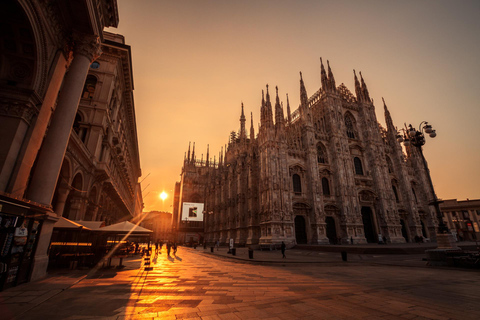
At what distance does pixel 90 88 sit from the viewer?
17938mm

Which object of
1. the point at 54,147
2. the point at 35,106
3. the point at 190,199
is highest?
the point at 190,199

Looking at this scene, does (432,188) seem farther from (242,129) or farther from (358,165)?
(242,129)

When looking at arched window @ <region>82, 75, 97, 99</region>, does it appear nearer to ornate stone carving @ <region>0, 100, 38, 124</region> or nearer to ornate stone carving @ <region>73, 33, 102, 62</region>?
ornate stone carving @ <region>73, 33, 102, 62</region>

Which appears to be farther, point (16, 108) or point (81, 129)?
point (81, 129)

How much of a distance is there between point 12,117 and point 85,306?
7.55 meters

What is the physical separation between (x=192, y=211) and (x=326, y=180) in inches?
1450

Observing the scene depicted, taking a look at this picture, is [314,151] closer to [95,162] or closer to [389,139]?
[389,139]

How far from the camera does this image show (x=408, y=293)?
6047mm

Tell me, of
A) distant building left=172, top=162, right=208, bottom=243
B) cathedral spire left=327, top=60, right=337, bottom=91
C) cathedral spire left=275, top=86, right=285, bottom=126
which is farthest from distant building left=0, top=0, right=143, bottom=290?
distant building left=172, top=162, right=208, bottom=243

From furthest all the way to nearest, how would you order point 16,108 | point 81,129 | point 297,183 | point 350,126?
1. point 350,126
2. point 297,183
3. point 81,129
4. point 16,108

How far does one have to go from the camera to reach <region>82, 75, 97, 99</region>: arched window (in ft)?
57.9

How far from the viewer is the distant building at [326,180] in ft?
92.5

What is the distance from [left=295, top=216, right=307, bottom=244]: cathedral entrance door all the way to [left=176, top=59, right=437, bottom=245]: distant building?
0.42 ft

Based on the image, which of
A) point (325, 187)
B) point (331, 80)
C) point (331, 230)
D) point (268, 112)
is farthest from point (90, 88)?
point (331, 80)
